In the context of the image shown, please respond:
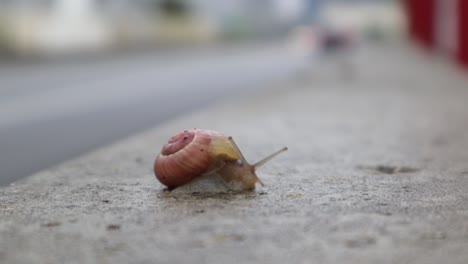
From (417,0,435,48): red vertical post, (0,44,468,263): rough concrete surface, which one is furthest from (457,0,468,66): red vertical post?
(417,0,435,48): red vertical post

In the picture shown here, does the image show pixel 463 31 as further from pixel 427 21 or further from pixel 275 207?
pixel 427 21

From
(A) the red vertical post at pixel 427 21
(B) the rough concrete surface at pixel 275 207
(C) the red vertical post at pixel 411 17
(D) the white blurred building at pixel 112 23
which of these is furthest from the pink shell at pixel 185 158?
(C) the red vertical post at pixel 411 17

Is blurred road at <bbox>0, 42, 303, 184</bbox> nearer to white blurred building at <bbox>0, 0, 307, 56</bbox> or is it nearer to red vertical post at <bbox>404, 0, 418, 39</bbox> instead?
white blurred building at <bbox>0, 0, 307, 56</bbox>

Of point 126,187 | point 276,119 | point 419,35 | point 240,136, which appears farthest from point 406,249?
point 419,35

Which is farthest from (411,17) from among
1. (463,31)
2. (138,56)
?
(463,31)

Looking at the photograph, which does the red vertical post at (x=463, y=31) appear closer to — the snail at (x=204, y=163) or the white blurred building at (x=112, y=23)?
the snail at (x=204, y=163)
